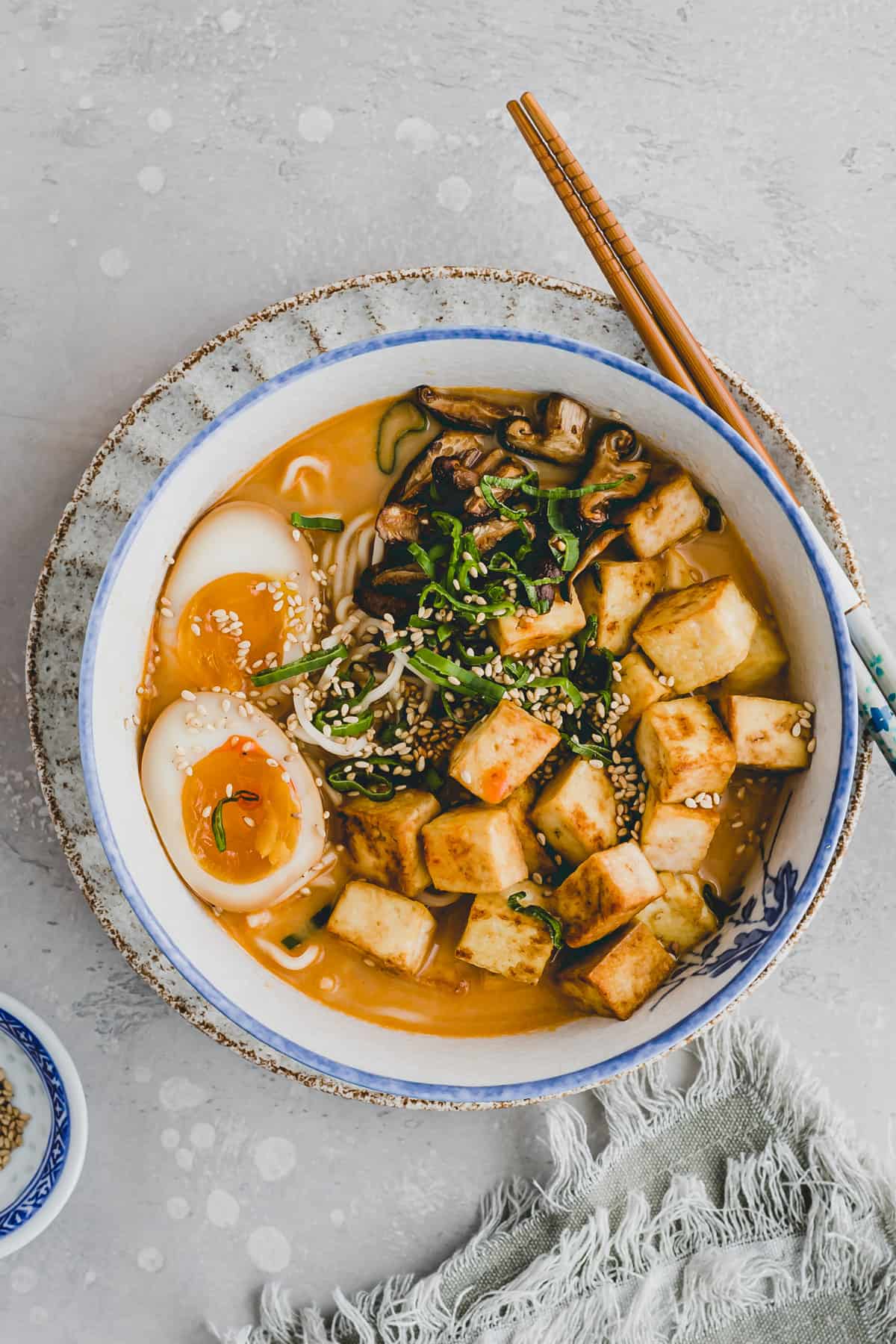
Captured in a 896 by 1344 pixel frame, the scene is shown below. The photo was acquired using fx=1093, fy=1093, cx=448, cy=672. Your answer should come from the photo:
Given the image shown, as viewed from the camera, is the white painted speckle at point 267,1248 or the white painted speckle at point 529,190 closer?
the white painted speckle at point 529,190

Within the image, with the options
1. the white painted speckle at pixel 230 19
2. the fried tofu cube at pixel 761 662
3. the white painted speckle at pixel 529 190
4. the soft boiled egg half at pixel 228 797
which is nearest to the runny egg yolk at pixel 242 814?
the soft boiled egg half at pixel 228 797

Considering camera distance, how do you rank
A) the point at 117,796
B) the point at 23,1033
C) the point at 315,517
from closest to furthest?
the point at 117,796 < the point at 315,517 < the point at 23,1033

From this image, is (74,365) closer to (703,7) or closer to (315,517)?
(315,517)

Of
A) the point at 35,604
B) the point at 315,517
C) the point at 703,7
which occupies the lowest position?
the point at 315,517

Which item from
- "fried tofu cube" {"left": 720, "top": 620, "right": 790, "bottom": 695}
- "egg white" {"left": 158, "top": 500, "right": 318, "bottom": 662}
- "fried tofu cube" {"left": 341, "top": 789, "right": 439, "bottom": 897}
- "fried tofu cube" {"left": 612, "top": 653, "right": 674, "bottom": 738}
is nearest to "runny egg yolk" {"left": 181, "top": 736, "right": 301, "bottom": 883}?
"fried tofu cube" {"left": 341, "top": 789, "right": 439, "bottom": 897}

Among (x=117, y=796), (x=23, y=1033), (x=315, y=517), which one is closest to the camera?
(x=117, y=796)

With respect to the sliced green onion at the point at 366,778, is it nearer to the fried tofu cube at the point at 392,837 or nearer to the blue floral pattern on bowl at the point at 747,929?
the fried tofu cube at the point at 392,837

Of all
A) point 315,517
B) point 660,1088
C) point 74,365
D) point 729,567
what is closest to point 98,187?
point 74,365
